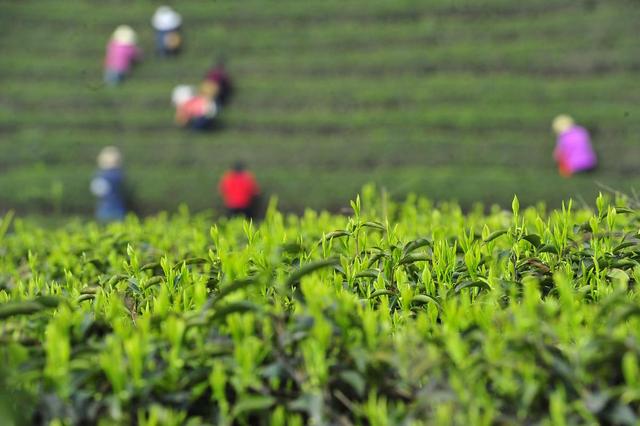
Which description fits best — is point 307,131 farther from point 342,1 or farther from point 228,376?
point 228,376

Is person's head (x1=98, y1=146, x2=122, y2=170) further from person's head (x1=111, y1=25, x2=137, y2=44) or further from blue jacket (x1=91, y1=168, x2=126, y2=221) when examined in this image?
person's head (x1=111, y1=25, x2=137, y2=44)

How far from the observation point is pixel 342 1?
16.1 meters

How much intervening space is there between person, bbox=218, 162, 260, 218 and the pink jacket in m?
4.28

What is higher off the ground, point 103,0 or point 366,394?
point 103,0

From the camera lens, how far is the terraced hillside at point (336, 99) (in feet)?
40.8

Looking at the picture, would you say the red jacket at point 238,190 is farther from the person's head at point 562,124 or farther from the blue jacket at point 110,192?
the person's head at point 562,124

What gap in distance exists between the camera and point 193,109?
13875 millimetres

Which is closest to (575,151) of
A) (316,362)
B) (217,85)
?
(217,85)

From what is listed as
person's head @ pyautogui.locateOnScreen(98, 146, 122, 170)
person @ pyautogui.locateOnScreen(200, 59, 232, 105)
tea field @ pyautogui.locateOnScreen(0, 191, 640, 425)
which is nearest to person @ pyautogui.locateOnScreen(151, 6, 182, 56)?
person @ pyautogui.locateOnScreen(200, 59, 232, 105)

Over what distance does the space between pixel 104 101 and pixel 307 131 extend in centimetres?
380

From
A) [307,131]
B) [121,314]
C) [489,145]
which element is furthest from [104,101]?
[121,314]

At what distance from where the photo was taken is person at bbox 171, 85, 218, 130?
1383cm

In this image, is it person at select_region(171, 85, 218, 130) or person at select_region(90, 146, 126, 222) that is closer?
person at select_region(90, 146, 126, 222)

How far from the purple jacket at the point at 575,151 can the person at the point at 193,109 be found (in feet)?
18.0
